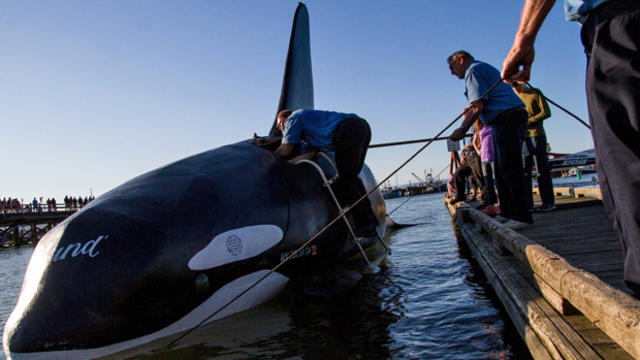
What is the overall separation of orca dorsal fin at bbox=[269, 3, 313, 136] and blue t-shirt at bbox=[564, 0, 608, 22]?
6998 millimetres

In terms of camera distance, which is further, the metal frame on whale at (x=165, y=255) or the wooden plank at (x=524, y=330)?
the metal frame on whale at (x=165, y=255)

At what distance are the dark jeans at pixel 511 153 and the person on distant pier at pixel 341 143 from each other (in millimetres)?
1646

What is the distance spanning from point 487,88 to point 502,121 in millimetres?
441

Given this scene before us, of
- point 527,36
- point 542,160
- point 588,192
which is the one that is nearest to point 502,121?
point 542,160

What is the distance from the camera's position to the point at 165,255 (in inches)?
135

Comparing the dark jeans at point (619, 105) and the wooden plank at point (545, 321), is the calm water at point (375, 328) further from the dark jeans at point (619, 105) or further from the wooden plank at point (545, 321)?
the dark jeans at point (619, 105)

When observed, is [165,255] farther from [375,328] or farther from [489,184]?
[489,184]

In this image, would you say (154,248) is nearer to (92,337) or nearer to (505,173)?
(92,337)

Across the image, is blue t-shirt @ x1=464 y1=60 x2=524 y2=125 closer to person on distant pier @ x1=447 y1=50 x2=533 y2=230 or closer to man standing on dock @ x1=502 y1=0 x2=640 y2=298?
person on distant pier @ x1=447 y1=50 x2=533 y2=230

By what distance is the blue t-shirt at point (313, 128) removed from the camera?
552 centimetres

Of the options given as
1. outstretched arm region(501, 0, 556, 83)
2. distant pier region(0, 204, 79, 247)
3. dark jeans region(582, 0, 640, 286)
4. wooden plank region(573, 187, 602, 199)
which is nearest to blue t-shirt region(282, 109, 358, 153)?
outstretched arm region(501, 0, 556, 83)

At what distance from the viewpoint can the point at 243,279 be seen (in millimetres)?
3986

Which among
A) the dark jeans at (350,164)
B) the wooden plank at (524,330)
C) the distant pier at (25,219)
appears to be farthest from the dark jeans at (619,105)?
the distant pier at (25,219)

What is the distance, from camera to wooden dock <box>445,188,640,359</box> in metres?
1.99
